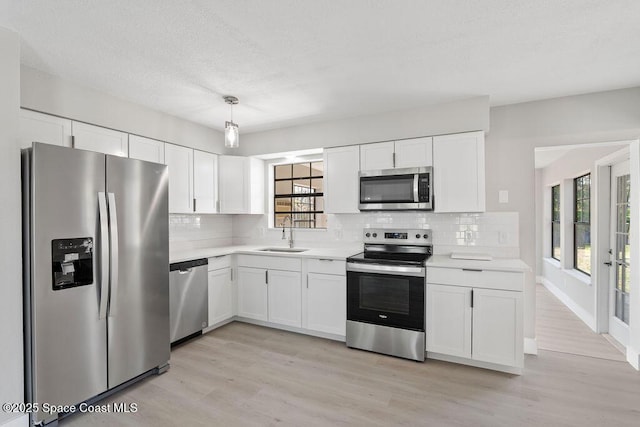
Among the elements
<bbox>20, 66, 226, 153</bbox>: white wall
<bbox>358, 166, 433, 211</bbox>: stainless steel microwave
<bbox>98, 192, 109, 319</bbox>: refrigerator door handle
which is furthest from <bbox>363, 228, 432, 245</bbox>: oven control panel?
<bbox>98, 192, 109, 319</bbox>: refrigerator door handle

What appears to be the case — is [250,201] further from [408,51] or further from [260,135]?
[408,51]

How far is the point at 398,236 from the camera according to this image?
12.0ft

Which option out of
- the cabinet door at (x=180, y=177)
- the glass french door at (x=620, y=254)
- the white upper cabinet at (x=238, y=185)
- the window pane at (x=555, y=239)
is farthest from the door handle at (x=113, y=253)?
the window pane at (x=555, y=239)

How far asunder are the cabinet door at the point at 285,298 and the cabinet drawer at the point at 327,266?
0.21 m

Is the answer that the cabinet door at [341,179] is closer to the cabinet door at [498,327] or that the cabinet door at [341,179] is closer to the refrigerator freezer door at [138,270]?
the cabinet door at [498,327]

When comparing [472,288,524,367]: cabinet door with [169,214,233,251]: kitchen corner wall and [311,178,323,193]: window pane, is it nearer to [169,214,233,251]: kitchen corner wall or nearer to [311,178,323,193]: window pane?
[311,178,323,193]: window pane

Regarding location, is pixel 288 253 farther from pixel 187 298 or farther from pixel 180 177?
pixel 180 177

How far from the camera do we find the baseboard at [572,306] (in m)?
3.91

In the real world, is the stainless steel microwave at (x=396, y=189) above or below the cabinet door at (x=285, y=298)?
above

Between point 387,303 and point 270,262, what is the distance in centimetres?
A: 142

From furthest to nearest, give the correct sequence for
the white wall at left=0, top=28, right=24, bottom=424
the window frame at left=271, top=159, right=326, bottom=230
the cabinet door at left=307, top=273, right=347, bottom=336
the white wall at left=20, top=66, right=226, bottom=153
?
the window frame at left=271, top=159, right=326, bottom=230 < the cabinet door at left=307, top=273, right=347, bottom=336 < the white wall at left=20, top=66, right=226, bottom=153 < the white wall at left=0, top=28, right=24, bottom=424

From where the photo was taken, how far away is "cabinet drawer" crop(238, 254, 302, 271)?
3615 millimetres

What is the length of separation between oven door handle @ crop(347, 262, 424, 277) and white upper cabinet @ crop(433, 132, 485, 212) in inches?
29.3

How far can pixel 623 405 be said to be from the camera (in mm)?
2273
